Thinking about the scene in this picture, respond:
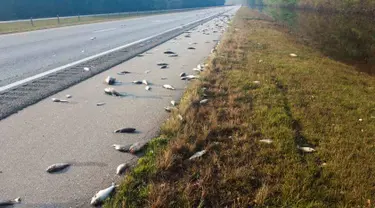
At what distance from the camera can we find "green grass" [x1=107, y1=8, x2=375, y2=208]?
236cm

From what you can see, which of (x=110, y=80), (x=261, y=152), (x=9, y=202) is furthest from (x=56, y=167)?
(x=110, y=80)

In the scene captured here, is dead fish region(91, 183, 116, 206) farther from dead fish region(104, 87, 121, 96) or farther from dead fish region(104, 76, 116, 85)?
dead fish region(104, 76, 116, 85)

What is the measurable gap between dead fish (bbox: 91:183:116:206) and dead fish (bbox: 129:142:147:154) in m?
0.69

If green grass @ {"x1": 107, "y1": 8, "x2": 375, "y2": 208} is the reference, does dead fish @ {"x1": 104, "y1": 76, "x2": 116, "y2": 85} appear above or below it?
above

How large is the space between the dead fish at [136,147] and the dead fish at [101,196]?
0.69 m

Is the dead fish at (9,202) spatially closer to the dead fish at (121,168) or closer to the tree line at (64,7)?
the dead fish at (121,168)

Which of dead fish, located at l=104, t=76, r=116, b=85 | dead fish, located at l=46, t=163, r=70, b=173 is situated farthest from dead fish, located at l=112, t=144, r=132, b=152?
dead fish, located at l=104, t=76, r=116, b=85

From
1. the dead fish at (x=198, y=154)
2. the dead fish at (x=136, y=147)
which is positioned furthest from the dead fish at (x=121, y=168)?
the dead fish at (x=198, y=154)

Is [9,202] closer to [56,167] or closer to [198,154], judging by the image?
[56,167]

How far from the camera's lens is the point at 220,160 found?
2.85 meters

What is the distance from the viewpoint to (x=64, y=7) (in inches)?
1651

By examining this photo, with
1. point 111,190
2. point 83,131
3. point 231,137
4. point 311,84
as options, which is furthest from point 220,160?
point 311,84

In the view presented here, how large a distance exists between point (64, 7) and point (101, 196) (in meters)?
45.9

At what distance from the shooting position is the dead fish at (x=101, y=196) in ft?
7.44
